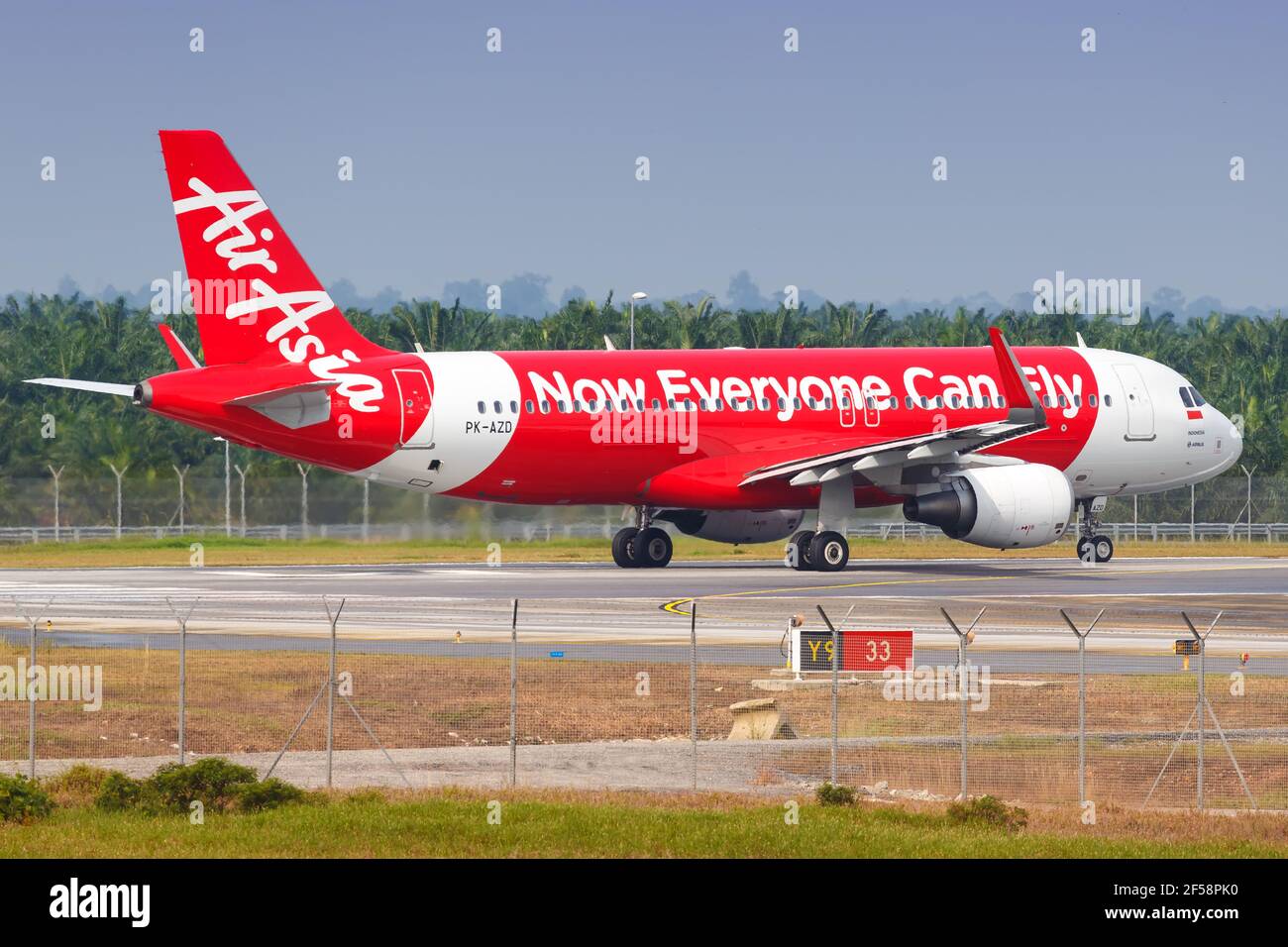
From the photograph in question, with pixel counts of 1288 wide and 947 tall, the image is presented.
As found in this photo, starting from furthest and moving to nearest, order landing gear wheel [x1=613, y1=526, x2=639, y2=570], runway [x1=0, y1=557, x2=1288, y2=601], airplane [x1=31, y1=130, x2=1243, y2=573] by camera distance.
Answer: landing gear wheel [x1=613, y1=526, x2=639, y2=570] → airplane [x1=31, y1=130, x2=1243, y2=573] → runway [x1=0, y1=557, x2=1288, y2=601]

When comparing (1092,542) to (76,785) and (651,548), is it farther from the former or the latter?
(76,785)

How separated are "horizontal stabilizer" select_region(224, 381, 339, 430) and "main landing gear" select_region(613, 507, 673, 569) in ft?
32.1

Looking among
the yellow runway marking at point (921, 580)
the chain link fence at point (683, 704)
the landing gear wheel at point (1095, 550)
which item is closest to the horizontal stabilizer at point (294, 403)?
the chain link fence at point (683, 704)

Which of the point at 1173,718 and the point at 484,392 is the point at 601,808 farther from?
the point at 484,392

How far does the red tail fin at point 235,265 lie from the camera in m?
47.2

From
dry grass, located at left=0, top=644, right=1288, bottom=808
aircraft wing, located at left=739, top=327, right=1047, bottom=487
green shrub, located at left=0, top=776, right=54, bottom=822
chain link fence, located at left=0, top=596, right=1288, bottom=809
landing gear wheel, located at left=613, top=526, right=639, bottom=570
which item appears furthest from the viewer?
landing gear wheel, located at left=613, top=526, right=639, bottom=570

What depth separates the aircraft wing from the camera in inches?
1827

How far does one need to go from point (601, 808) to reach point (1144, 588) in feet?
87.7

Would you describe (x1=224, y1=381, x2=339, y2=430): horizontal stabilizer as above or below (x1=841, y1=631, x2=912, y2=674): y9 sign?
above

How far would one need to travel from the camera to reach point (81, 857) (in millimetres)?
19172

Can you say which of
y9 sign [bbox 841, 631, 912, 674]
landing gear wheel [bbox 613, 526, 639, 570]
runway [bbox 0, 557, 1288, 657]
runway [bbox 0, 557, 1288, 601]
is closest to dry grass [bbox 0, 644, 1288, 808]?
y9 sign [bbox 841, 631, 912, 674]

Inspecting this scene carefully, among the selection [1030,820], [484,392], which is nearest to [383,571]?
[484,392]

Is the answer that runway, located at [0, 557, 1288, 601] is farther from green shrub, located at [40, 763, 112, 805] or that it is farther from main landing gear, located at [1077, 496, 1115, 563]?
green shrub, located at [40, 763, 112, 805]

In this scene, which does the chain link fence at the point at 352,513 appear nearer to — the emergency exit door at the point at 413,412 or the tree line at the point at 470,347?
the tree line at the point at 470,347
